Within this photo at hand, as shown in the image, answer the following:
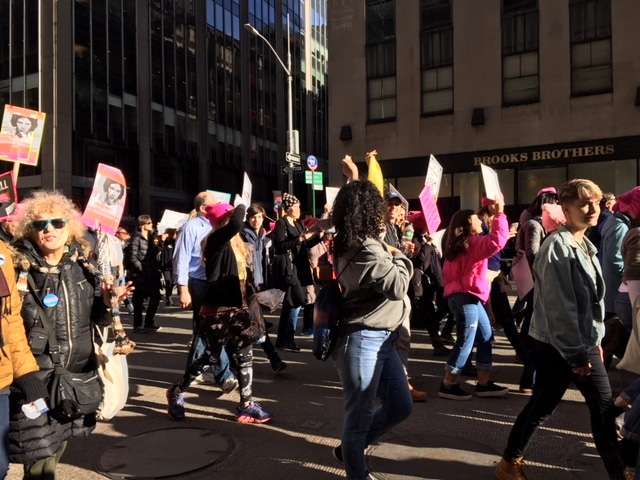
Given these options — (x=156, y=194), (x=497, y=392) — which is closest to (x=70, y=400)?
(x=497, y=392)

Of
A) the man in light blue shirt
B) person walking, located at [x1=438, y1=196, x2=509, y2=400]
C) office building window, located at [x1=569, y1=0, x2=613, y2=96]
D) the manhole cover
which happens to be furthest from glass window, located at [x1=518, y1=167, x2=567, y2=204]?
the manhole cover

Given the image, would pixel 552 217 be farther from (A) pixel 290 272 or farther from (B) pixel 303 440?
(A) pixel 290 272

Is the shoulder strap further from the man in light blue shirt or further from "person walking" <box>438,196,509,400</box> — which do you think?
"person walking" <box>438,196,509,400</box>

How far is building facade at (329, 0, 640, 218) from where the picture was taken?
2025 cm

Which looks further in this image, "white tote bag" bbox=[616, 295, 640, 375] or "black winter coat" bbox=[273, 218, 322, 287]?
"black winter coat" bbox=[273, 218, 322, 287]

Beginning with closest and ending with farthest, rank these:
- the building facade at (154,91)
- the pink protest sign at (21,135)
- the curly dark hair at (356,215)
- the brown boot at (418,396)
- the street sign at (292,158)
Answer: the curly dark hair at (356,215)
the brown boot at (418,396)
the pink protest sign at (21,135)
the street sign at (292,158)
the building facade at (154,91)

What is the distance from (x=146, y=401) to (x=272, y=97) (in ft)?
142

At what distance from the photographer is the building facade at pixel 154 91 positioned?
28.9 m

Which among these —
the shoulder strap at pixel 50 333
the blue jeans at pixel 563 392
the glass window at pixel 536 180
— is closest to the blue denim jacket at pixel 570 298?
the blue jeans at pixel 563 392

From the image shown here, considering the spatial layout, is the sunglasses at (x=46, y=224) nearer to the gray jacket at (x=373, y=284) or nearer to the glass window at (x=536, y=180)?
A: the gray jacket at (x=373, y=284)

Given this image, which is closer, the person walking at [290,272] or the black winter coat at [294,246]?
the black winter coat at [294,246]

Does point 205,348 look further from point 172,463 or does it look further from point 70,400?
point 70,400

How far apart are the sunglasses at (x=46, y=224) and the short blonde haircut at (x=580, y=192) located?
2885 mm

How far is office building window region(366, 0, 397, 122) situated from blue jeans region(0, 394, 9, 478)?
23.0 meters
